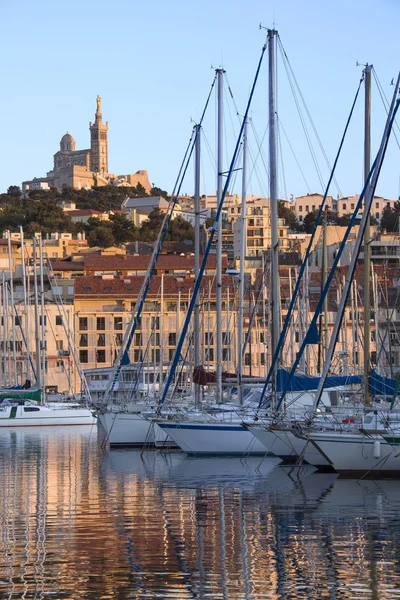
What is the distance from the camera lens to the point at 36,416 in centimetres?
5956

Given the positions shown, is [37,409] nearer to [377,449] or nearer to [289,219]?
[377,449]

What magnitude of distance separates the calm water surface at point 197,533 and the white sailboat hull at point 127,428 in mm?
6059

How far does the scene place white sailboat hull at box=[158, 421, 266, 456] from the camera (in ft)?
117

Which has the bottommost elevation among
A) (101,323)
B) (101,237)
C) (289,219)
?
(101,323)

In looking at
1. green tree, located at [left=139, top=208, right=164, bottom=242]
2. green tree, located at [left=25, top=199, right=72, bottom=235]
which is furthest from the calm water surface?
green tree, located at [left=25, top=199, right=72, bottom=235]

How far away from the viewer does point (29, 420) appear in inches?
2341

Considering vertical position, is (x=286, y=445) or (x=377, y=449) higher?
(x=377, y=449)

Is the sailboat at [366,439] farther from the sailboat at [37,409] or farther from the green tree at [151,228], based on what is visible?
the green tree at [151,228]

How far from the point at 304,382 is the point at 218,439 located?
10.3 ft

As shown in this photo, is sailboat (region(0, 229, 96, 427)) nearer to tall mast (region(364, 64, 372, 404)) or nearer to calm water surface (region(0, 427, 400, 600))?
calm water surface (region(0, 427, 400, 600))

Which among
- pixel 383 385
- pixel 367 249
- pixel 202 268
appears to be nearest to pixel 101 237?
pixel 202 268

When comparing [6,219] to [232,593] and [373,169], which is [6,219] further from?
[232,593]

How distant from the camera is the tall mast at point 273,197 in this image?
32.2 metres

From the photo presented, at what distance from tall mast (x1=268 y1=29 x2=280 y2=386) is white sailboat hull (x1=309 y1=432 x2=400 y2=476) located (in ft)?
13.3
